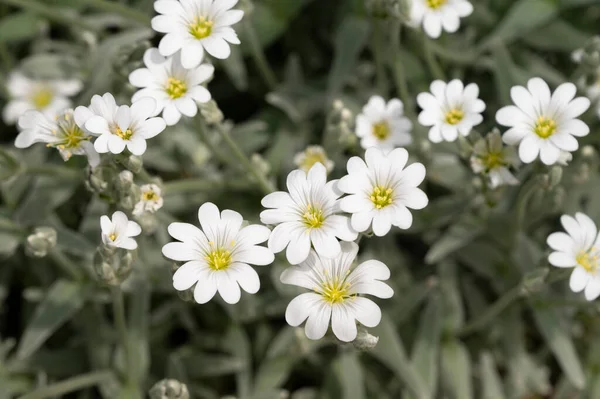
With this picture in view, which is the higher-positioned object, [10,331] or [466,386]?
[10,331]

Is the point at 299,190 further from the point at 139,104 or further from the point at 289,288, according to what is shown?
the point at 289,288

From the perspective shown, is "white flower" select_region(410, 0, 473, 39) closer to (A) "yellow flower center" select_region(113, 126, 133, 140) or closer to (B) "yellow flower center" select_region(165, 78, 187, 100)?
(B) "yellow flower center" select_region(165, 78, 187, 100)

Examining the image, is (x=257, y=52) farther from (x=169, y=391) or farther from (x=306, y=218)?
(x=169, y=391)

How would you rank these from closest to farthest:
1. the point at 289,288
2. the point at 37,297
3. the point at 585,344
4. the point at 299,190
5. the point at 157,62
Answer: the point at 299,190 → the point at 157,62 → the point at 289,288 → the point at 37,297 → the point at 585,344

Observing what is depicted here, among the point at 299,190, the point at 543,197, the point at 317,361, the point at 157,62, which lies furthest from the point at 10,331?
the point at 543,197

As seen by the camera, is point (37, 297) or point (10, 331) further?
point (10, 331)

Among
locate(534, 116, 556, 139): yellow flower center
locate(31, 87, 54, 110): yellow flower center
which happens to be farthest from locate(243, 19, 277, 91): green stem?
locate(534, 116, 556, 139): yellow flower center

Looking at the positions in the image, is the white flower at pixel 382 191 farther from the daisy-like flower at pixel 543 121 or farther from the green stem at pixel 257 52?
the green stem at pixel 257 52

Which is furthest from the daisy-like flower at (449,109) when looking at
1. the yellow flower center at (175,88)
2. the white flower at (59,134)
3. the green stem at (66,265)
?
the green stem at (66,265)
